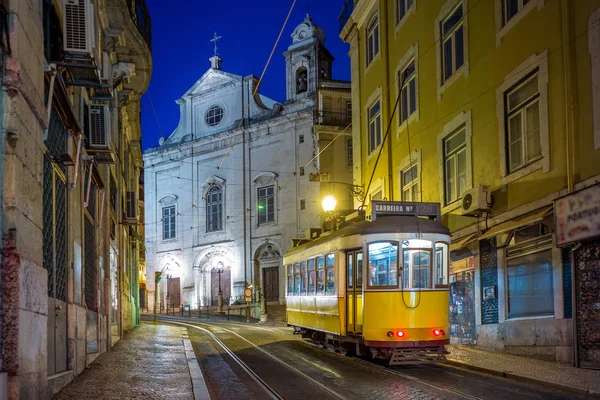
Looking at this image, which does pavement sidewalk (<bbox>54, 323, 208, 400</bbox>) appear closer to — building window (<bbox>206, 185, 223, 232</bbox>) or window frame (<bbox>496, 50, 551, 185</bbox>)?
window frame (<bbox>496, 50, 551, 185</bbox>)

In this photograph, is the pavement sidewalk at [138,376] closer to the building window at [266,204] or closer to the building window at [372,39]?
the building window at [372,39]

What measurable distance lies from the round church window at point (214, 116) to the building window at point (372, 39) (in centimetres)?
2372

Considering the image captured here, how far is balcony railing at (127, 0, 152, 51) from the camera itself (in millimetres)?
17888

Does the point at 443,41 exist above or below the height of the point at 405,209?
above

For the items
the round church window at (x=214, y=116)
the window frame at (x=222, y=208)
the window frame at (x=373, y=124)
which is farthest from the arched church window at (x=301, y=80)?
the window frame at (x=373, y=124)

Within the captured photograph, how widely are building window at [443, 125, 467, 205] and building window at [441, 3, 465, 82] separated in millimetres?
1795

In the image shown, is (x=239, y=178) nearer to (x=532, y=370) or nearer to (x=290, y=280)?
(x=290, y=280)

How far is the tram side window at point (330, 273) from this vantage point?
49.9 feet

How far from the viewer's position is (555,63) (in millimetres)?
13617

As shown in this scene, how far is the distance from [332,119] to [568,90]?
2718 cm

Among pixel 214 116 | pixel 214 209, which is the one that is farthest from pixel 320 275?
pixel 214 116

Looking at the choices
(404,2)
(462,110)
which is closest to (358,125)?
(404,2)

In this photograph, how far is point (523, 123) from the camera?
1502cm

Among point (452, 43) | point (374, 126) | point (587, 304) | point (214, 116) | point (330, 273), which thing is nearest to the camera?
point (587, 304)
